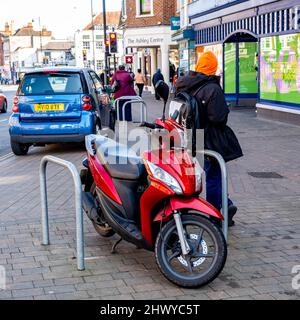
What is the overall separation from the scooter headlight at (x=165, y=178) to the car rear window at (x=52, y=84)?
293 inches

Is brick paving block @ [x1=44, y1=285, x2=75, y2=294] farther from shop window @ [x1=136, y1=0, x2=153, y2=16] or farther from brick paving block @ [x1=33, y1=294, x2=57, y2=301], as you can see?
shop window @ [x1=136, y1=0, x2=153, y2=16]

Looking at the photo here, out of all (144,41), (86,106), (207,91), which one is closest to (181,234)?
(207,91)

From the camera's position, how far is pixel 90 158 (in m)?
5.48

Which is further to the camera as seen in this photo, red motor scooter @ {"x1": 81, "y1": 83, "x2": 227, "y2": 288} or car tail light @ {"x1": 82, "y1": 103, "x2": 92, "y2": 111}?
car tail light @ {"x1": 82, "y1": 103, "x2": 92, "y2": 111}

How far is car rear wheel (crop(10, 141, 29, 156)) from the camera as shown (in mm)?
11891

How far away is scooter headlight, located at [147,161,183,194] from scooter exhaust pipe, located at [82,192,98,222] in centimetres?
110

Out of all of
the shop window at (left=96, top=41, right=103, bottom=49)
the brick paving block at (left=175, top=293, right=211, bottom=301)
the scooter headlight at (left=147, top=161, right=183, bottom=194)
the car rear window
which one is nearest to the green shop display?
the car rear window

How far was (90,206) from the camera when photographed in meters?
5.53

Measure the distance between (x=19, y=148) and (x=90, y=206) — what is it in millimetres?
6807

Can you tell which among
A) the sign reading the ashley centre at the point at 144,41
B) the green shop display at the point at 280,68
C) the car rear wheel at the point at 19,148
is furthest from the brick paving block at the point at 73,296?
the sign reading the ashley centre at the point at 144,41

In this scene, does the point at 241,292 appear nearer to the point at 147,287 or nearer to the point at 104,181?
the point at 147,287

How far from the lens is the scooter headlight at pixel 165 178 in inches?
177
